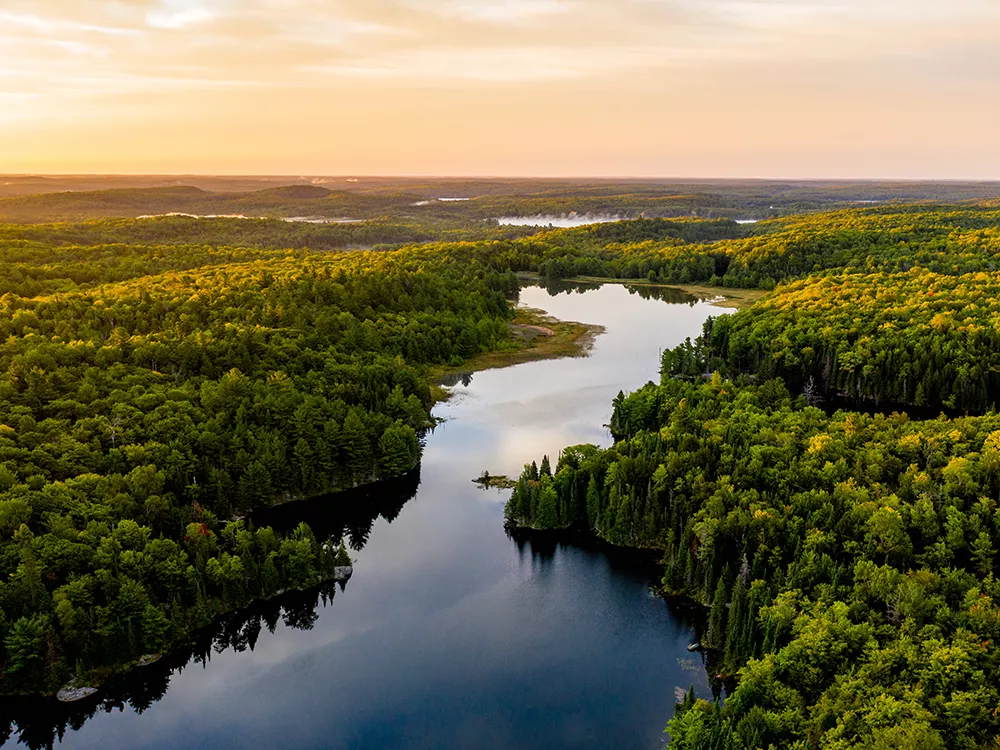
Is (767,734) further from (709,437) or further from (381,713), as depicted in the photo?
(709,437)

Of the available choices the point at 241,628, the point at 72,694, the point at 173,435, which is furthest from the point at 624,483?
the point at 72,694

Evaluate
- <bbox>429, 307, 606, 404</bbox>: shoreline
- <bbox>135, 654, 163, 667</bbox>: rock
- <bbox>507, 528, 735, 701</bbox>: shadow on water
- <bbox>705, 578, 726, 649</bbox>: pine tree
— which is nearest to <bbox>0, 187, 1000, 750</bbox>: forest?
<bbox>705, 578, 726, 649</bbox>: pine tree

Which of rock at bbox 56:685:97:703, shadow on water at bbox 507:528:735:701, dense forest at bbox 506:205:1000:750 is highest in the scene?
dense forest at bbox 506:205:1000:750

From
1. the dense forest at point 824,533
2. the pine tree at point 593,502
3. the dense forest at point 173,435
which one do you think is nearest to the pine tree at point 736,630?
the dense forest at point 824,533

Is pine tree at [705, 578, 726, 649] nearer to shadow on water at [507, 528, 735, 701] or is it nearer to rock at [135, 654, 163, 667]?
shadow on water at [507, 528, 735, 701]

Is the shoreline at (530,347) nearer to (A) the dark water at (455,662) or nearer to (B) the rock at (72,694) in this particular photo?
(A) the dark water at (455,662)

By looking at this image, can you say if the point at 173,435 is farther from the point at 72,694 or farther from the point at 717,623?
the point at 717,623
